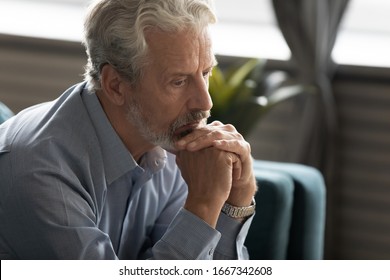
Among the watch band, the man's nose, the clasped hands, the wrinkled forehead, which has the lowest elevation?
the watch band

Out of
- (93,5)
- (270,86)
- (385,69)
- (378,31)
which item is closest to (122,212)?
(93,5)

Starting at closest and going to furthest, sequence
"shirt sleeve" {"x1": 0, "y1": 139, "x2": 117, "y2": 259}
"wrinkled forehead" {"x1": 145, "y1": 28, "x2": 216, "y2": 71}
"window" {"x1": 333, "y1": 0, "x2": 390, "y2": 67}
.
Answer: "shirt sleeve" {"x1": 0, "y1": 139, "x2": 117, "y2": 259}, "wrinkled forehead" {"x1": 145, "y1": 28, "x2": 216, "y2": 71}, "window" {"x1": 333, "y1": 0, "x2": 390, "y2": 67}

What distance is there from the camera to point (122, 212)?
1.74 m

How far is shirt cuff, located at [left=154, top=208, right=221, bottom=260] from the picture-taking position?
5.03 feet

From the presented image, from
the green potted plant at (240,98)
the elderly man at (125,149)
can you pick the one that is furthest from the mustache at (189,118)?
the green potted plant at (240,98)

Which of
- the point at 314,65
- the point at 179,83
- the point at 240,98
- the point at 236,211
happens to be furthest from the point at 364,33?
the point at 179,83

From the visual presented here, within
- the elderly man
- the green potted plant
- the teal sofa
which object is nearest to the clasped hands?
the elderly man

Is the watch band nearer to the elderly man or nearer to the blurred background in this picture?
the elderly man

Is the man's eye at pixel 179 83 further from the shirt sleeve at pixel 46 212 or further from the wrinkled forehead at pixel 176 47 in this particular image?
the shirt sleeve at pixel 46 212

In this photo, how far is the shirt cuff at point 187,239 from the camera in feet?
5.03

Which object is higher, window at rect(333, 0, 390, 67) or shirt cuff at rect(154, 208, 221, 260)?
shirt cuff at rect(154, 208, 221, 260)

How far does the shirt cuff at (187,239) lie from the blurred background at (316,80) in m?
1.58

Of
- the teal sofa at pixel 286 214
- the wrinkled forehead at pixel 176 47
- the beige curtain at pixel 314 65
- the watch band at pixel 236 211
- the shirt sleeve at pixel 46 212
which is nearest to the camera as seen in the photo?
the shirt sleeve at pixel 46 212

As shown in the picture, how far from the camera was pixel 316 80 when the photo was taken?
3.27m
